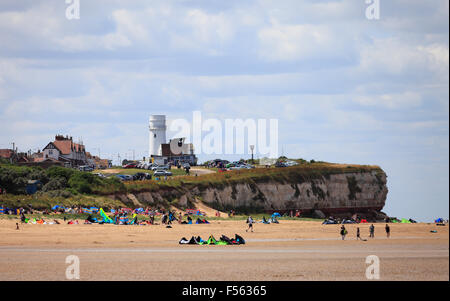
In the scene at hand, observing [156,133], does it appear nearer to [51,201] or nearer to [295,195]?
[295,195]

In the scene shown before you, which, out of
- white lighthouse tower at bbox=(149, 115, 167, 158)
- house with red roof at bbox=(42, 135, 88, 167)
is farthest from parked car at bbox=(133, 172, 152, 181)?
white lighthouse tower at bbox=(149, 115, 167, 158)

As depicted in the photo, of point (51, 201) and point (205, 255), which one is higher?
point (51, 201)

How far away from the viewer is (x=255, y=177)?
7475cm

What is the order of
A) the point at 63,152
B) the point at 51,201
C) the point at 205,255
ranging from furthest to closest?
the point at 63,152, the point at 51,201, the point at 205,255

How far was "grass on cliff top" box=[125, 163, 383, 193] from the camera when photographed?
64831 millimetres

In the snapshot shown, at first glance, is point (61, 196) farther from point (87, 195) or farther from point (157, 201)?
point (157, 201)

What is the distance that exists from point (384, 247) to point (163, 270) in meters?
14.3

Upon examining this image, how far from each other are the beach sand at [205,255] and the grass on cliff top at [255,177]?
68.3ft

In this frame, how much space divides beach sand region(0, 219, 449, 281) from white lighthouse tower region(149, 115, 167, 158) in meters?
66.3

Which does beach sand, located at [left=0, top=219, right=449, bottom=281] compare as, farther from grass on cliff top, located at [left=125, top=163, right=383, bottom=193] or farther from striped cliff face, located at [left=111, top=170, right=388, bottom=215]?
striped cliff face, located at [left=111, top=170, right=388, bottom=215]

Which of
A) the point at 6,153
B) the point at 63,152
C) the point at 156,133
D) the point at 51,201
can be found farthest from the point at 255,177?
the point at 6,153

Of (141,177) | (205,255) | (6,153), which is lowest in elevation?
(205,255)

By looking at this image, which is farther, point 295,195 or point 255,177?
point 295,195

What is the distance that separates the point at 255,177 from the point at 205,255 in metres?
45.1
